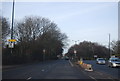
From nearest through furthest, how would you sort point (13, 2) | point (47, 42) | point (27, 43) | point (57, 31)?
point (13, 2)
point (27, 43)
point (47, 42)
point (57, 31)

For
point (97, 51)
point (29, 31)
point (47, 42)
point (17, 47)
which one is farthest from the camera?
point (97, 51)

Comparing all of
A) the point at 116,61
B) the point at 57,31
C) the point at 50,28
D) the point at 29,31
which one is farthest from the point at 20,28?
the point at 116,61

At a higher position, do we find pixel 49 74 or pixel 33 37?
pixel 33 37

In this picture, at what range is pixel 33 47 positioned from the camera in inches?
2504

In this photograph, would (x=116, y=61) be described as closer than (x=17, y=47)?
Yes

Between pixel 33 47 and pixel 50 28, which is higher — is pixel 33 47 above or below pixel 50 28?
below

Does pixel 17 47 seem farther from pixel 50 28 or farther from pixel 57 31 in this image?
pixel 57 31

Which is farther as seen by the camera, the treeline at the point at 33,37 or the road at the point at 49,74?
the treeline at the point at 33,37

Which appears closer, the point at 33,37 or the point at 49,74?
the point at 49,74

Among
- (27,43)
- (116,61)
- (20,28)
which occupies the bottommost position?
(116,61)

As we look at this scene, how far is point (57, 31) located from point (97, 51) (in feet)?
217

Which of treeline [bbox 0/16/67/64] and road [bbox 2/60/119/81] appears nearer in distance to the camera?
road [bbox 2/60/119/81]

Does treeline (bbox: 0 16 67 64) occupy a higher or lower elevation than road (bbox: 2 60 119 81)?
higher

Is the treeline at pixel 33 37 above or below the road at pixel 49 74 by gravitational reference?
above
